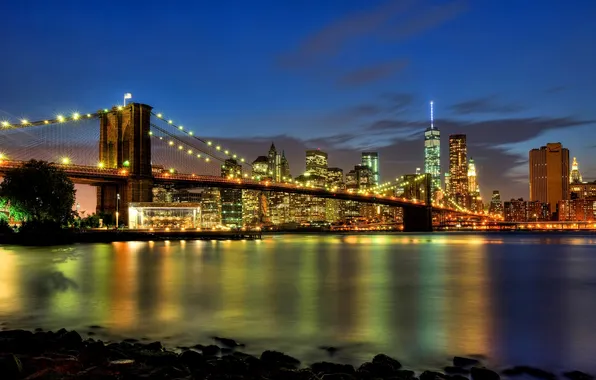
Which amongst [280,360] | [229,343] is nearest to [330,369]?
[280,360]

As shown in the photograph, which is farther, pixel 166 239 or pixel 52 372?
pixel 166 239

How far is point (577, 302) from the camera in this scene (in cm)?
1977

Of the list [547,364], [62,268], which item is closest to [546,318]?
[547,364]

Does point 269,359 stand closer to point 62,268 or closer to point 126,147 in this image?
point 62,268

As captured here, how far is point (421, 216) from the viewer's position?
361 feet

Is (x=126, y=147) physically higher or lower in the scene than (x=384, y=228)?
higher

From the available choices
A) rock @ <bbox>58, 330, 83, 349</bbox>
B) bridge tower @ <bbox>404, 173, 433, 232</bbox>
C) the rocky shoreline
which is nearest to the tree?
the rocky shoreline

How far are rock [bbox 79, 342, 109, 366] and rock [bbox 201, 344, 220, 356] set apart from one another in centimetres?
193

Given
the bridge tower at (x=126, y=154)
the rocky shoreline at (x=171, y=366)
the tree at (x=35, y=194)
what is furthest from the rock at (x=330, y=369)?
the bridge tower at (x=126, y=154)

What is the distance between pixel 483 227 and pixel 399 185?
59076 mm

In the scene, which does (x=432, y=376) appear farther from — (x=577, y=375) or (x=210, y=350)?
(x=210, y=350)

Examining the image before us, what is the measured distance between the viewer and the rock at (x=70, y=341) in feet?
34.2

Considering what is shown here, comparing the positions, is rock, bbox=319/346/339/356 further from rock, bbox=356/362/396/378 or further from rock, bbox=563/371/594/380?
rock, bbox=563/371/594/380

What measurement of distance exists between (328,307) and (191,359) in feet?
28.3
